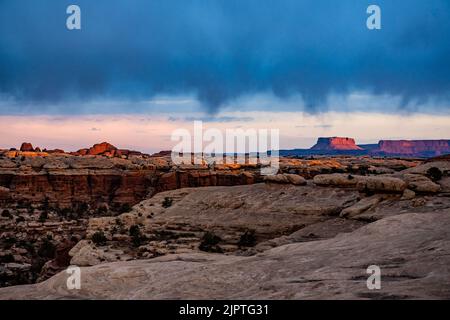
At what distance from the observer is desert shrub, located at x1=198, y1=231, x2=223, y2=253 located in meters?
29.9

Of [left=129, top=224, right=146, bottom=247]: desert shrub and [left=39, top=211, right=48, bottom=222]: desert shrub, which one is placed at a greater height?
[left=129, top=224, right=146, bottom=247]: desert shrub

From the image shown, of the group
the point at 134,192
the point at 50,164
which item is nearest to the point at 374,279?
the point at 134,192

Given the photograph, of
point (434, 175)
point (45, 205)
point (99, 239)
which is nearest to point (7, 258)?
point (99, 239)

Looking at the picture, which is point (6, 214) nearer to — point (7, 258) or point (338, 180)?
point (7, 258)

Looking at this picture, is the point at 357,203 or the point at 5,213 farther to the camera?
the point at 5,213

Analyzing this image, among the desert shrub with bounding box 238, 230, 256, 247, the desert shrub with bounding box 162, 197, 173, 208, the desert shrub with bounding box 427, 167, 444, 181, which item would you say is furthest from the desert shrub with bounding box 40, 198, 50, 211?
the desert shrub with bounding box 427, 167, 444, 181

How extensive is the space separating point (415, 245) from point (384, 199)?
19.9 m

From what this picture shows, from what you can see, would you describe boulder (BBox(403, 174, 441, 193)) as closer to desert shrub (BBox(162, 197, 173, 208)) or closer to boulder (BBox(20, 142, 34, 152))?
desert shrub (BBox(162, 197, 173, 208))

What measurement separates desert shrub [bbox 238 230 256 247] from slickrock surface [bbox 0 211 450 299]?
1593 centimetres

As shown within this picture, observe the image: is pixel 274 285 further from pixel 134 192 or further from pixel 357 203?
pixel 134 192

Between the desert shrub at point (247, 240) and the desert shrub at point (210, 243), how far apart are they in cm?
158

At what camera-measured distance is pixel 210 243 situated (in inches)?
1222
